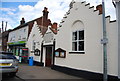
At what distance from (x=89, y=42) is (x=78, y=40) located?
1355mm

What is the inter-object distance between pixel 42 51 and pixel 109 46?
32.0 feet

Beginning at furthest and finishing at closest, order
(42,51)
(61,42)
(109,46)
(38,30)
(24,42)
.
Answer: (24,42) → (38,30) → (42,51) → (61,42) → (109,46)

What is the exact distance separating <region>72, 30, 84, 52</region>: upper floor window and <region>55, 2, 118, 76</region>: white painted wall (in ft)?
1.20

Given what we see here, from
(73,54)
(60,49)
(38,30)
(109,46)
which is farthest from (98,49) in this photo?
(38,30)

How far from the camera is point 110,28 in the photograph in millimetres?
8141

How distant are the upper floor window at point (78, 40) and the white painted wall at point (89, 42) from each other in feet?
1.20

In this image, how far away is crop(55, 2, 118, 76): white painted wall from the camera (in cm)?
791

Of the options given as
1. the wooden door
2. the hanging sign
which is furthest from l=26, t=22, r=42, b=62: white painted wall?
the wooden door

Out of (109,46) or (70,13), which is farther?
(70,13)

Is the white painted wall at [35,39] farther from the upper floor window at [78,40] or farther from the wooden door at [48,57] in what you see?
the upper floor window at [78,40]

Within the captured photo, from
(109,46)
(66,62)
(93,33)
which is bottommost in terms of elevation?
(66,62)

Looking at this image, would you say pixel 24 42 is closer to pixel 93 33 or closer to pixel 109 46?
pixel 93 33

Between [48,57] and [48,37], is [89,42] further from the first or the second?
[48,57]

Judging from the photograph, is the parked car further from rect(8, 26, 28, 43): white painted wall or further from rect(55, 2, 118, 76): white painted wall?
rect(8, 26, 28, 43): white painted wall
